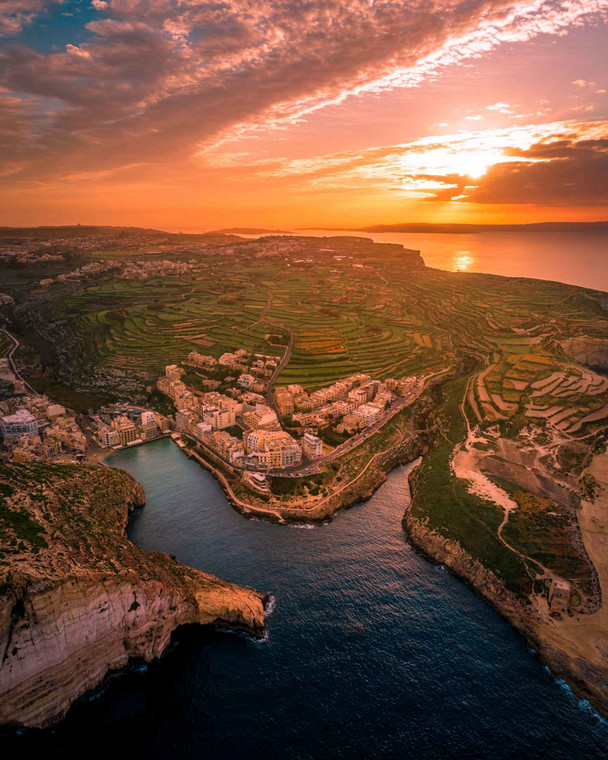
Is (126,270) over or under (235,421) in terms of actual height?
over

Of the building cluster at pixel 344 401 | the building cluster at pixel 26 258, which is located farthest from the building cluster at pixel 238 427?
the building cluster at pixel 26 258

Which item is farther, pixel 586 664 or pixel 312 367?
pixel 312 367

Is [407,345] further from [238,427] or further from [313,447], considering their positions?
[313,447]

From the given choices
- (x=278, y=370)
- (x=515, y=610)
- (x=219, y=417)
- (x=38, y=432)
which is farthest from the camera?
(x=278, y=370)

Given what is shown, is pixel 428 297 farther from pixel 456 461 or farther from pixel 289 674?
pixel 289 674

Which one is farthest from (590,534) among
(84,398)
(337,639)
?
(84,398)

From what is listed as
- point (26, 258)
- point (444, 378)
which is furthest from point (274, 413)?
point (26, 258)
